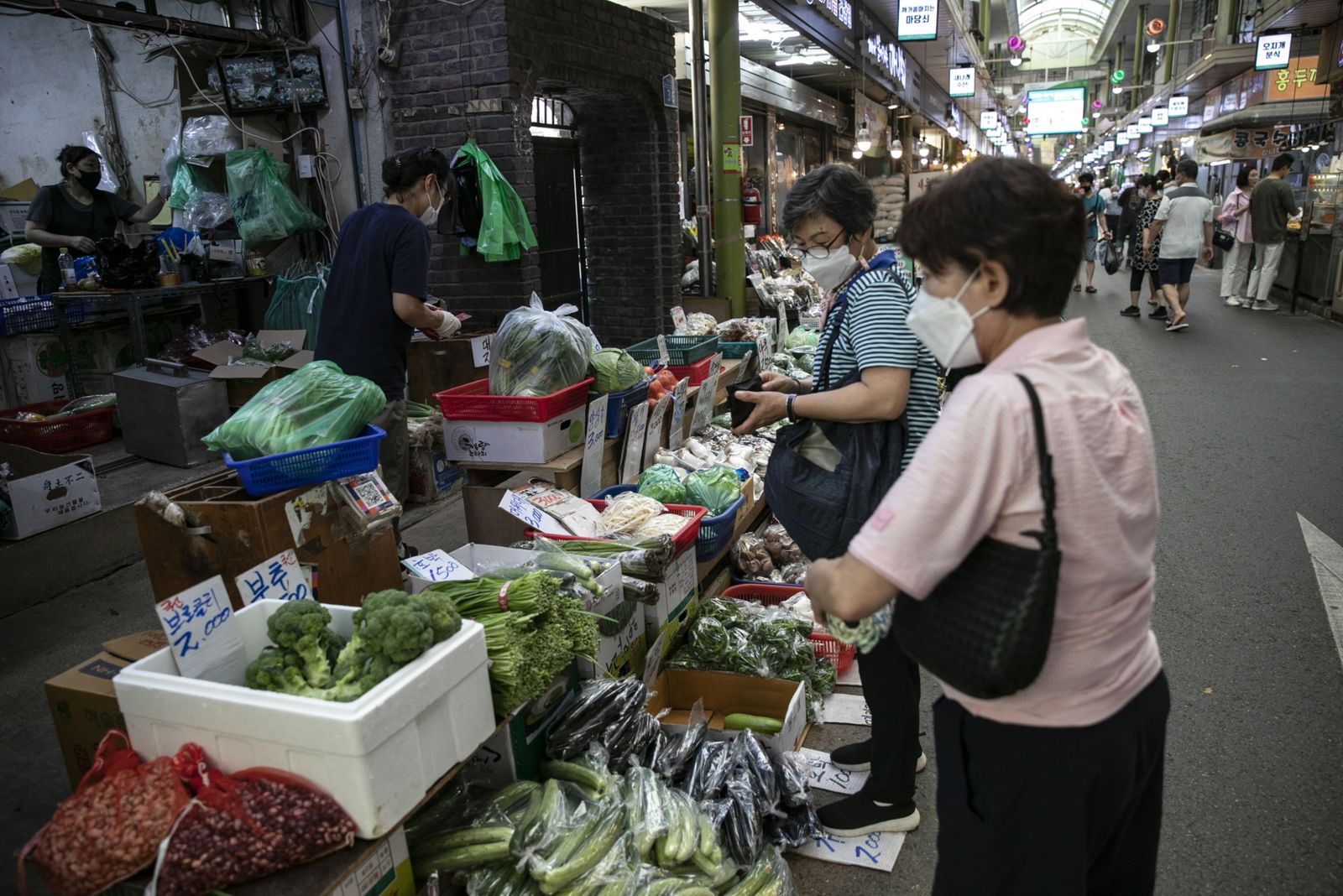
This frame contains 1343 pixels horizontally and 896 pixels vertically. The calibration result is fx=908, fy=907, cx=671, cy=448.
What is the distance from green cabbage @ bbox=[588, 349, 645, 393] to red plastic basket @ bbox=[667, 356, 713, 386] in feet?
3.48

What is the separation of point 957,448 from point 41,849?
2005mm

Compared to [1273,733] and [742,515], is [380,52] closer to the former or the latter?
[742,515]

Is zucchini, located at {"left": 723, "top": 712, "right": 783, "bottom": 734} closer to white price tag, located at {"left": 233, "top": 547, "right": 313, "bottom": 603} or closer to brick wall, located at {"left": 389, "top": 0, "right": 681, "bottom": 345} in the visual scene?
white price tag, located at {"left": 233, "top": 547, "right": 313, "bottom": 603}

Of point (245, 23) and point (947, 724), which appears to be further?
point (245, 23)

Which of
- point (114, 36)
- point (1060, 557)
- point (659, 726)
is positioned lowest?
point (659, 726)

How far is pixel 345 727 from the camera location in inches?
72.9

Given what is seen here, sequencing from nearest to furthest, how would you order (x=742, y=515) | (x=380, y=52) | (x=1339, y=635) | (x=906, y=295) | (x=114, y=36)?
(x=906, y=295) < (x=1339, y=635) < (x=742, y=515) < (x=380, y=52) < (x=114, y=36)

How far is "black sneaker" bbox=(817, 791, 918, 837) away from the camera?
9.64 feet

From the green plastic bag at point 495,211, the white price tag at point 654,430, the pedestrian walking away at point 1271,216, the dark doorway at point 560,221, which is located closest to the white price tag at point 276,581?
the white price tag at point 654,430

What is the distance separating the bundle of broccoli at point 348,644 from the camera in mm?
2066

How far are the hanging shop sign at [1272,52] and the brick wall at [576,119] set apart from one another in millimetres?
16569

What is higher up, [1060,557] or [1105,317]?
[1060,557]

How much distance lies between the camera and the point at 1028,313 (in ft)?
4.83

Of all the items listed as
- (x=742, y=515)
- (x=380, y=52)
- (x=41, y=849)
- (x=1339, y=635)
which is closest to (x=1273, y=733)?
(x=1339, y=635)
